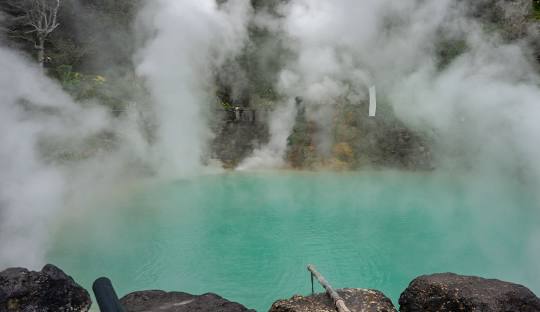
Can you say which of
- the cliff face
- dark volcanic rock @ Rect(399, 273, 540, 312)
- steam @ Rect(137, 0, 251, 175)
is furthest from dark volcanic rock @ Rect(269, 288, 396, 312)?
the cliff face

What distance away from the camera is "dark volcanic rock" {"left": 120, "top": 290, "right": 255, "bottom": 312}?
148 inches

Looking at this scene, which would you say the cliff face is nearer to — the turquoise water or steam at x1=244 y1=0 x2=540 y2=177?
steam at x1=244 y1=0 x2=540 y2=177

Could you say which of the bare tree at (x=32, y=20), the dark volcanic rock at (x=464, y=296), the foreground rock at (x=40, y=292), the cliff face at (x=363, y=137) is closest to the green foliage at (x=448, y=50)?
the cliff face at (x=363, y=137)

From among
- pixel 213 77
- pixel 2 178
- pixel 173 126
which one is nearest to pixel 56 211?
pixel 2 178

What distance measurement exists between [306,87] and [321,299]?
1000cm

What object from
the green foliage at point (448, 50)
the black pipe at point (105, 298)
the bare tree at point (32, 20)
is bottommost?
the black pipe at point (105, 298)

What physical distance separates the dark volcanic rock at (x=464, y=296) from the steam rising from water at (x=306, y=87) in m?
A: 6.13

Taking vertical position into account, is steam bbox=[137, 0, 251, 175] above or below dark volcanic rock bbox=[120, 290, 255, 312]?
above

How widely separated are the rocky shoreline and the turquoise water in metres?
1.27

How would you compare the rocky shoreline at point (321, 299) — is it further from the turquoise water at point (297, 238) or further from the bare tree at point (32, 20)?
the bare tree at point (32, 20)

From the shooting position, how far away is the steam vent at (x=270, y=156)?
5.32 m

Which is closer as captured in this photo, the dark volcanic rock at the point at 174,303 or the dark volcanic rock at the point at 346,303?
the dark volcanic rock at the point at 346,303

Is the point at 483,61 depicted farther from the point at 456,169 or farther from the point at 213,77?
the point at 213,77

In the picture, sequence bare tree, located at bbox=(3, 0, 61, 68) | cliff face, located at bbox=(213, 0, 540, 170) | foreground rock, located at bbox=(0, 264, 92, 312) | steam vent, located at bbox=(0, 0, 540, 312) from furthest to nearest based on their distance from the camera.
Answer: bare tree, located at bbox=(3, 0, 61, 68)
cliff face, located at bbox=(213, 0, 540, 170)
steam vent, located at bbox=(0, 0, 540, 312)
foreground rock, located at bbox=(0, 264, 92, 312)
